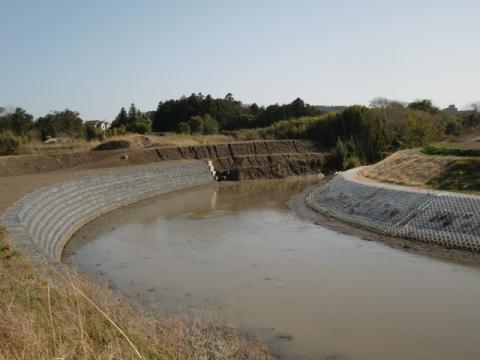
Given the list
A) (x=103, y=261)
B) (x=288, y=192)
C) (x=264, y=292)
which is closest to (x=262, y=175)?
(x=288, y=192)

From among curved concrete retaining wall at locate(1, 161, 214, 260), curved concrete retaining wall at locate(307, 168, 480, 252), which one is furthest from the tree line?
curved concrete retaining wall at locate(307, 168, 480, 252)

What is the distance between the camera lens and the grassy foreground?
4.62 metres

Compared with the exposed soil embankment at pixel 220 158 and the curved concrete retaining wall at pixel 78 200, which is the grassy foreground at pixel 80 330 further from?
the exposed soil embankment at pixel 220 158

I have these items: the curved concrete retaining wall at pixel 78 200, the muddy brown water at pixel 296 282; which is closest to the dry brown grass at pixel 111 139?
the curved concrete retaining wall at pixel 78 200

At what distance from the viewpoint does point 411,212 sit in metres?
18.9

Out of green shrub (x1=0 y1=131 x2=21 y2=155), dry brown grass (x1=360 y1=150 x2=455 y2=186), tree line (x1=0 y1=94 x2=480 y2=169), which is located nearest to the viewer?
dry brown grass (x1=360 y1=150 x2=455 y2=186)

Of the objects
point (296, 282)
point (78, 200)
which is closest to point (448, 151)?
point (296, 282)

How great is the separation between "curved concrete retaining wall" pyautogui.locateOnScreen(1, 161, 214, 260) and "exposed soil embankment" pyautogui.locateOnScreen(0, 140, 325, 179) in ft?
9.75

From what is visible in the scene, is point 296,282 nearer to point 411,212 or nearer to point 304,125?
point 411,212

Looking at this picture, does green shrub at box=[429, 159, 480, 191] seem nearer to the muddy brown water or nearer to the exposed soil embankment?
the muddy brown water

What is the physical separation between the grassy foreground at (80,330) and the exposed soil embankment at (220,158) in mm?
25647

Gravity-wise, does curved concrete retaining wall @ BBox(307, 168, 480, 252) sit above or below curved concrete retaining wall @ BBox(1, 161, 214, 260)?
below

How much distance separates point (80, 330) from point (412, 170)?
21.5 meters

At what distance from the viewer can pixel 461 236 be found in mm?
16203
